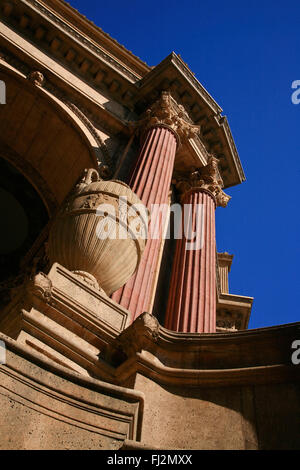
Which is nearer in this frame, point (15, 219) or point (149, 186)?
point (149, 186)

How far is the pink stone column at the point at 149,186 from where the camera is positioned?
824 centimetres

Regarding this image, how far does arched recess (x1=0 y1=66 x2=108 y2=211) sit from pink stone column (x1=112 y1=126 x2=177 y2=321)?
6.48 feet

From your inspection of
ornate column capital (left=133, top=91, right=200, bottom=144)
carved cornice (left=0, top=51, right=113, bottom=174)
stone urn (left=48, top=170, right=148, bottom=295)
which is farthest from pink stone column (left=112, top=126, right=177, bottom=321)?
stone urn (left=48, top=170, right=148, bottom=295)

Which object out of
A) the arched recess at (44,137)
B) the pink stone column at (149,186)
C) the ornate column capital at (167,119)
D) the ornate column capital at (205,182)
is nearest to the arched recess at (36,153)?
the arched recess at (44,137)

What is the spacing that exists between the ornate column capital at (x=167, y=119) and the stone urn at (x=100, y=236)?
827 cm

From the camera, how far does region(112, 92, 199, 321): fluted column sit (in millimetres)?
8352

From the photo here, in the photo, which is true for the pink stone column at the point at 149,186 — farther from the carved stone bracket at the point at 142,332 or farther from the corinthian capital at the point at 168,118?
the carved stone bracket at the point at 142,332

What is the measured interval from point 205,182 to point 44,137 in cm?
596

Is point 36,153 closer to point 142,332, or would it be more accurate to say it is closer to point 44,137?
point 44,137

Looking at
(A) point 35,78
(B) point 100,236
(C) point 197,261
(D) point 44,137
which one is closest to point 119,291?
(B) point 100,236

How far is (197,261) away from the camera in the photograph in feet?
40.8

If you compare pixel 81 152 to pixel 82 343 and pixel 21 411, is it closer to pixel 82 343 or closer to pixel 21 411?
pixel 82 343

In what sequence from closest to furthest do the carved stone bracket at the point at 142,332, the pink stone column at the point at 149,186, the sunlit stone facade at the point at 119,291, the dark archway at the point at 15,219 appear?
the sunlit stone facade at the point at 119,291
the carved stone bracket at the point at 142,332
the pink stone column at the point at 149,186
the dark archway at the point at 15,219

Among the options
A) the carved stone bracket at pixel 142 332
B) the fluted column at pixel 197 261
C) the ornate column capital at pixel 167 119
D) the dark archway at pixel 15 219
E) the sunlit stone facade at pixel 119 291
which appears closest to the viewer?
the sunlit stone facade at pixel 119 291
